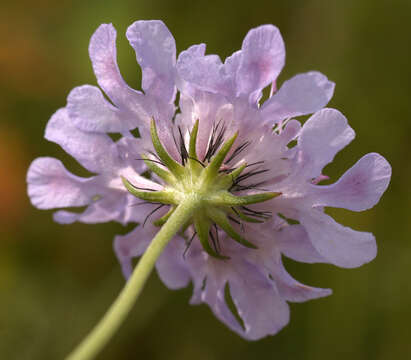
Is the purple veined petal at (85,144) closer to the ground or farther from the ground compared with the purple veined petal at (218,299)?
farther from the ground

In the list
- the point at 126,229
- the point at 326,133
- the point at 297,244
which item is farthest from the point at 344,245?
the point at 126,229

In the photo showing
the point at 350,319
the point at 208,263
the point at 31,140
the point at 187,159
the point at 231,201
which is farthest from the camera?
the point at 31,140

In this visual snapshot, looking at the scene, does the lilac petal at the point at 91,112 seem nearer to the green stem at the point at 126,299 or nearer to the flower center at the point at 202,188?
the flower center at the point at 202,188

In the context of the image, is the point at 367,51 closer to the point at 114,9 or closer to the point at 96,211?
the point at 114,9

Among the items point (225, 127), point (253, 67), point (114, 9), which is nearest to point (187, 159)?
point (225, 127)

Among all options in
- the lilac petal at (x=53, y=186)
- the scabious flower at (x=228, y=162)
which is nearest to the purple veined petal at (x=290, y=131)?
the scabious flower at (x=228, y=162)

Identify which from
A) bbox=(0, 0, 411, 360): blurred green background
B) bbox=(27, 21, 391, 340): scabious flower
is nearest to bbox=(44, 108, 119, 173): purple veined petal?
bbox=(27, 21, 391, 340): scabious flower
